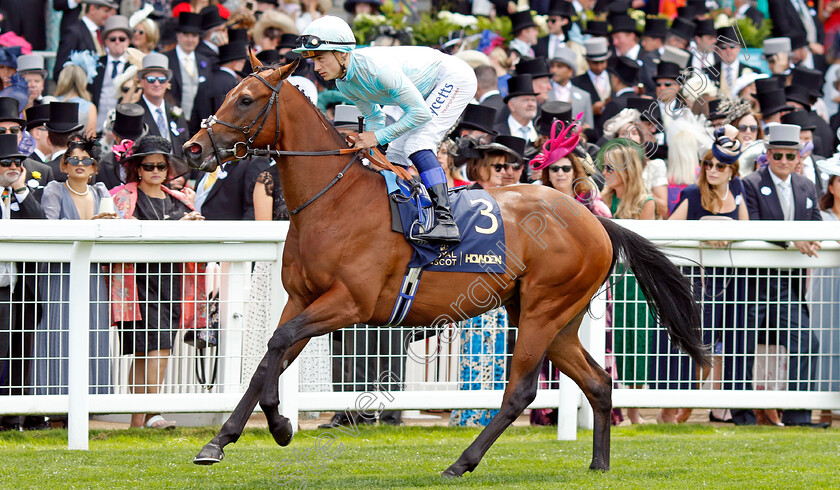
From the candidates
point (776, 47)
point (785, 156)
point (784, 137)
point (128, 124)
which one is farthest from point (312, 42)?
point (776, 47)

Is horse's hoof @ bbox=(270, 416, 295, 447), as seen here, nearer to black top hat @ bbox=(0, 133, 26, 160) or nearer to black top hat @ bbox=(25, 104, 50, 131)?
black top hat @ bbox=(0, 133, 26, 160)

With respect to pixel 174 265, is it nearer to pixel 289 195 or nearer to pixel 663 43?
pixel 289 195

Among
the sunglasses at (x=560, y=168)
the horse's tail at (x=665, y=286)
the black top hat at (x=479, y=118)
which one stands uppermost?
the black top hat at (x=479, y=118)

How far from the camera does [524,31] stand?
43.0 ft

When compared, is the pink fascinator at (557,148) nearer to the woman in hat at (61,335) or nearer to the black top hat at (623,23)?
the woman in hat at (61,335)

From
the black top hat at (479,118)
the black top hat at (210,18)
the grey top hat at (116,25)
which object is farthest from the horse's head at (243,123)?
the black top hat at (210,18)

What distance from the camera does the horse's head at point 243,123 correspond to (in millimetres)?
5367

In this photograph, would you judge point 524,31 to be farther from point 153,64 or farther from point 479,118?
point 153,64

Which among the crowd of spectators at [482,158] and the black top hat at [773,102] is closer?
the crowd of spectators at [482,158]

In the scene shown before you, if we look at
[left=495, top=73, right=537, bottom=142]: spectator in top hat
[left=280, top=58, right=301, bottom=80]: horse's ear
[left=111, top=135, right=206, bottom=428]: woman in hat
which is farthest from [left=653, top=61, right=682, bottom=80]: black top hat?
[left=280, top=58, right=301, bottom=80]: horse's ear

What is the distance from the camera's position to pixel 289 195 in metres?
5.62

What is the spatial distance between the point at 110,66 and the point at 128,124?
95.5 inches

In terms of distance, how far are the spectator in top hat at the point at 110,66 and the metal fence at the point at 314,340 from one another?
13.0ft

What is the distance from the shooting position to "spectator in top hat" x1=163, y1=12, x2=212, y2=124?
1112 cm
